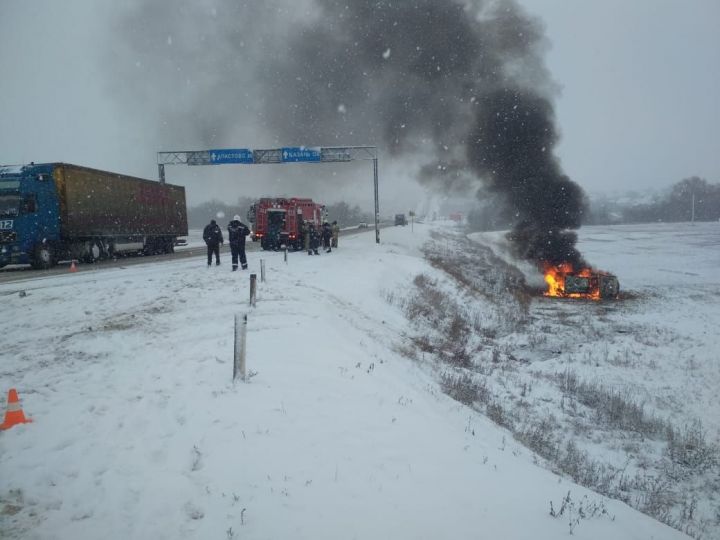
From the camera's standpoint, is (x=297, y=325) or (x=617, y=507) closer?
(x=617, y=507)

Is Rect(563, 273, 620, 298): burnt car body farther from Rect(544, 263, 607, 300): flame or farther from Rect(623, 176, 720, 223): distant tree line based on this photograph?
Rect(623, 176, 720, 223): distant tree line

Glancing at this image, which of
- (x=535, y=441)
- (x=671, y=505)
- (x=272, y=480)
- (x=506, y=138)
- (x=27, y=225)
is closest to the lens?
(x=272, y=480)

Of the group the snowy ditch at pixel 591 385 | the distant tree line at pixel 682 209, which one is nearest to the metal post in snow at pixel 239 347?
the snowy ditch at pixel 591 385

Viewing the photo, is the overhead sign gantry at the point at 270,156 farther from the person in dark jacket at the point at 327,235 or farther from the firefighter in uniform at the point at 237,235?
the firefighter in uniform at the point at 237,235

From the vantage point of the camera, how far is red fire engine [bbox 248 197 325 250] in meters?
24.7

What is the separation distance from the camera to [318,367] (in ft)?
24.2

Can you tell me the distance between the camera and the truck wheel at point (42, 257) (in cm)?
1726

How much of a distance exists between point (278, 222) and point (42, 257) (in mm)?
11092

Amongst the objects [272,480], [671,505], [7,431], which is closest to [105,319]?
[7,431]

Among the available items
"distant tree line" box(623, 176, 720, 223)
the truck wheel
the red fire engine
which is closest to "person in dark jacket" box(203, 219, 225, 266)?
the truck wheel

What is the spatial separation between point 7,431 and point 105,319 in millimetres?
4742

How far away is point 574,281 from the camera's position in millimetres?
25281

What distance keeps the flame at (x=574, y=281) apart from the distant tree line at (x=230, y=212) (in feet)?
176

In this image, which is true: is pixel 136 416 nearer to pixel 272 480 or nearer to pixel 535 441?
pixel 272 480
